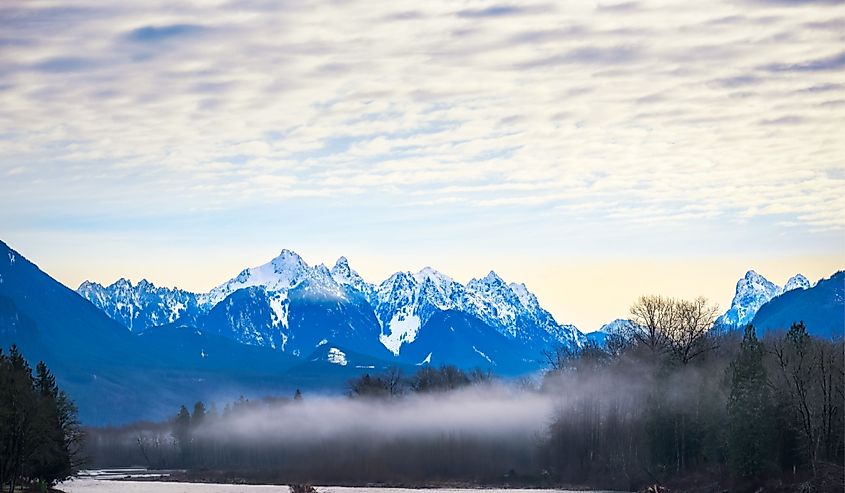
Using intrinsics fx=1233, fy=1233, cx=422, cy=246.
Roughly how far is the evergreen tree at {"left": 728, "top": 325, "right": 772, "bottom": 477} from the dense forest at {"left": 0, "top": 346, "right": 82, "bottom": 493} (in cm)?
7416

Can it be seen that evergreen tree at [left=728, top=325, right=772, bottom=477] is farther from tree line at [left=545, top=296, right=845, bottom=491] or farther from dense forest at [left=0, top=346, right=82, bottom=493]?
dense forest at [left=0, top=346, right=82, bottom=493]

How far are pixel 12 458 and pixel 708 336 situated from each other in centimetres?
10234

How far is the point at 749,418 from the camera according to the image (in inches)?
5315

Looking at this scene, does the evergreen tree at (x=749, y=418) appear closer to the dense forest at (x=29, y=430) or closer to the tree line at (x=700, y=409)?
the tree line at (x=700, y=409)

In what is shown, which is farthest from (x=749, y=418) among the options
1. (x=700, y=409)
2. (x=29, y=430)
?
(x=29, y=430)

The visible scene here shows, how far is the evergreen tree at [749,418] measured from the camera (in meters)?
134

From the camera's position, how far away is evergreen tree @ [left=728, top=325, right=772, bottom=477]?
134m

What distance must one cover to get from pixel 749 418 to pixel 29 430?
251 ft

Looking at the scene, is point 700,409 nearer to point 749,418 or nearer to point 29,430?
point 749,418

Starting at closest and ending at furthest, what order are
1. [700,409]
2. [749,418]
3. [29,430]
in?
[29,430], [749,418], [700,409]

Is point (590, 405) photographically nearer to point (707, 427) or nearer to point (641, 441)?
point (641, 441)

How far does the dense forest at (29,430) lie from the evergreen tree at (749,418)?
7416 cm

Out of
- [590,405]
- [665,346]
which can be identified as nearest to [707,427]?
[665,346]

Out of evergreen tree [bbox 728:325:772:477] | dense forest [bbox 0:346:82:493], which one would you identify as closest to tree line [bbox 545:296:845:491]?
evergreen tree [bbox 728:325:772:477]
